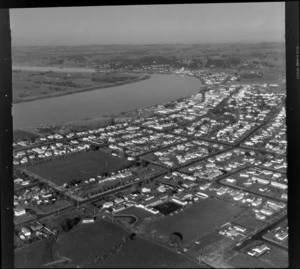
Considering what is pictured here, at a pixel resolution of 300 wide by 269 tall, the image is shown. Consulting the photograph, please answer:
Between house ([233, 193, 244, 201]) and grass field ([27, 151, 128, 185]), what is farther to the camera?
grass field ([27, 151, 128, 185])

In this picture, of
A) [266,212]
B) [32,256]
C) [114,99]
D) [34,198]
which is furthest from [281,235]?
[114,99]

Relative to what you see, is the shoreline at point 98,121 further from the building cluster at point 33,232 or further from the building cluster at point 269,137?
the building cluster at point 33,232

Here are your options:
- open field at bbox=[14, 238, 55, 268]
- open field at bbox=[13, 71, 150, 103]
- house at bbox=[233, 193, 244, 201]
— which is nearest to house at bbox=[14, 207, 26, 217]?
open field at bbox=[14, 238, 55, 268]

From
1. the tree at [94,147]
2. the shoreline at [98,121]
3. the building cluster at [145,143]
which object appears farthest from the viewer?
the tree at [94,147]

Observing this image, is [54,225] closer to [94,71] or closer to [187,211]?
[187,211]

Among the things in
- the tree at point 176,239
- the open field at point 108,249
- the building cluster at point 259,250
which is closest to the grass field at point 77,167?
the open field at point 108,249

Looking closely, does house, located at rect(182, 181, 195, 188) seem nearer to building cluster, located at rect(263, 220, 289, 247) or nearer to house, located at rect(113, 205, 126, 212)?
house, located at rect(113, 205, 126, 212)
